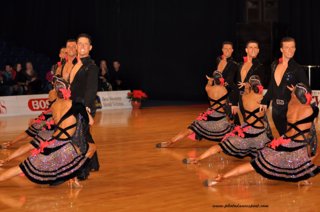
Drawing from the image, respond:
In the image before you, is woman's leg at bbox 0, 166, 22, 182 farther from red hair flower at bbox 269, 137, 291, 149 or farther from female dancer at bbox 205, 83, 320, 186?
red hair flower at bbox 269, 137, 291, 149

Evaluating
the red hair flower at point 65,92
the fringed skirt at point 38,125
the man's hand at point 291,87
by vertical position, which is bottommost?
the fringed skirt at point 38,125

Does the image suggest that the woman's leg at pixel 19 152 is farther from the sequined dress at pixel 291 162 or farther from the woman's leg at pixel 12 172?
the sequined dress at pixel 291 162

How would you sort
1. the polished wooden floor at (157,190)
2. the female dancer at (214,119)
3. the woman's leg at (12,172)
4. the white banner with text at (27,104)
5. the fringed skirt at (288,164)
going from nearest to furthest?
the polished wooden floor at (157,190)
the woman's leg at (12,172)
the fringed skirt at (288,164)
the female dancer at (214,119)
the white banner with text at (27,104)

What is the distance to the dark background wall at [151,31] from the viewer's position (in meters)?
18.8

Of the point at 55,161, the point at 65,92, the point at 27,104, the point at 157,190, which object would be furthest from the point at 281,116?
the point at 27,104

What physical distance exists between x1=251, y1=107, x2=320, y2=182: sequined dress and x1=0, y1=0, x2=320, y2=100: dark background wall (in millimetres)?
10478

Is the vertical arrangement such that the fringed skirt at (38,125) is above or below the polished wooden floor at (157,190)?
above

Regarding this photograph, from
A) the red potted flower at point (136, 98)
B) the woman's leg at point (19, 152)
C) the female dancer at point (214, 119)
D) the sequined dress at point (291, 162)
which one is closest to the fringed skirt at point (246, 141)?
the female dancer at point (214, 119)

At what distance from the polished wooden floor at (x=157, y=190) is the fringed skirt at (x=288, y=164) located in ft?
0.53

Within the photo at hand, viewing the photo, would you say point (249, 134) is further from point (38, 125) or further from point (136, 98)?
point (136, 98)

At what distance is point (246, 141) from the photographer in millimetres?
8086

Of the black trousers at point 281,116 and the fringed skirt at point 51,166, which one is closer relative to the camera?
the fringed skirt at point 51,166

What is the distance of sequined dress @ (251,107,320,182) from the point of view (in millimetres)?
6605

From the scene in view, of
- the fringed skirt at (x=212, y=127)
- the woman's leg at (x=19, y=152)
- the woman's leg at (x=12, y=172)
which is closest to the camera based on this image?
the woman's leg at (x=12, y=172)
